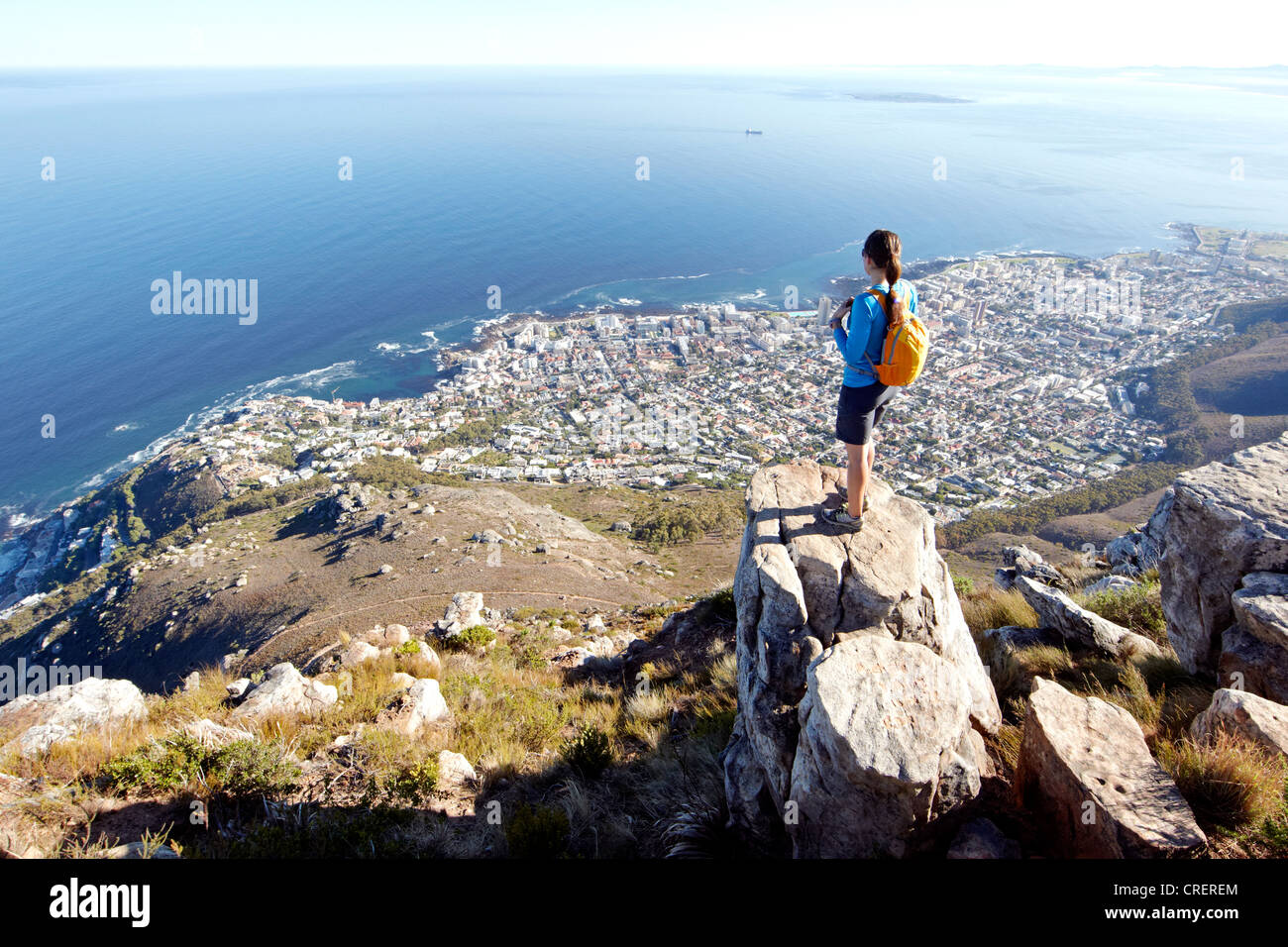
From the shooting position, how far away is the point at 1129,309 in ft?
270

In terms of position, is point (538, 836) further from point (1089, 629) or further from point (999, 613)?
point (999, 613)

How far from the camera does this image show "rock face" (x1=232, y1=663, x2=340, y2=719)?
7652 millimetres

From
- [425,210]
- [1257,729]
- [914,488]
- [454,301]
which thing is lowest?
[914,488]

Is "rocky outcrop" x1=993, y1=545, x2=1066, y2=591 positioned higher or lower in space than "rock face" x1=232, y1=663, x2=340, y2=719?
higher

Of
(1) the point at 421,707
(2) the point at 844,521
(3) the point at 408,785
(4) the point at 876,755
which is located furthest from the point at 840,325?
(1) the point at 421,707

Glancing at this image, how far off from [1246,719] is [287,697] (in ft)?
34.2

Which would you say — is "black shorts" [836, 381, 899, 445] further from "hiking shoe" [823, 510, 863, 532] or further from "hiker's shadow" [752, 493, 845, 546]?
"hiker's shadow" [752, 493, 845, 546]

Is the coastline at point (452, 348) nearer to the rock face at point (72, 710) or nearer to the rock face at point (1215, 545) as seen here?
the rock face at point (72, 710)

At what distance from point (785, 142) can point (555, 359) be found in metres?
169

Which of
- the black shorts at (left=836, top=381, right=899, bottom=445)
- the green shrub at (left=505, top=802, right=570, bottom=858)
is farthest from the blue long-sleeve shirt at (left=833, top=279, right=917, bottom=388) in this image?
the green shrub at (left=505, top=802, right=570, bottom=858)

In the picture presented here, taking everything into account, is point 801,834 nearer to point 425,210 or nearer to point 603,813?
point 603,813

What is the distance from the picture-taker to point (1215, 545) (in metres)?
5.40

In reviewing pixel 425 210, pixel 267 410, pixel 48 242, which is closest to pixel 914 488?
pixel 267 410

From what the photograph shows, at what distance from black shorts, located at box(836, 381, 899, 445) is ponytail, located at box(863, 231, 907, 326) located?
67 cm
